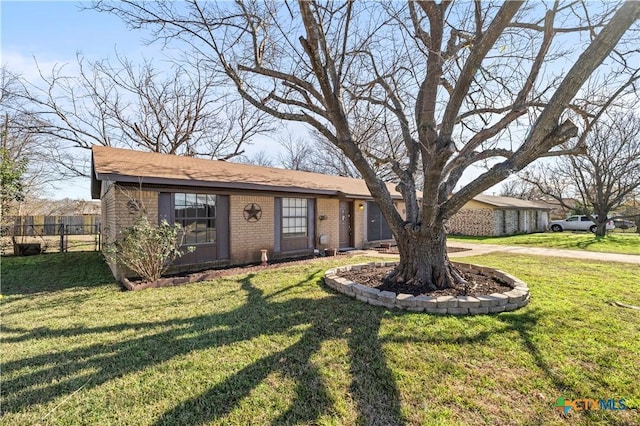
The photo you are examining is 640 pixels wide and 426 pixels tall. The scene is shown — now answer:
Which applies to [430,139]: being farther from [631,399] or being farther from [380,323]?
[631,399]

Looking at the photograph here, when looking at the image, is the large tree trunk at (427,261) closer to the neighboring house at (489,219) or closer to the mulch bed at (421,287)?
the mulch bed at (421,287)

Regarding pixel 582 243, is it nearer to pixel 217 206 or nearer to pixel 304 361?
pixel 217 206

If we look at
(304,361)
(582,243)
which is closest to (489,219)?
(582,243)

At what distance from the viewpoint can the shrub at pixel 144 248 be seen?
6.46m

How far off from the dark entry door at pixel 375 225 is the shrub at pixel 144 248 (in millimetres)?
8817

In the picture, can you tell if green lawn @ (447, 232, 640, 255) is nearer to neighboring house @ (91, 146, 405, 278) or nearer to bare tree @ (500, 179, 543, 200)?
neighboring house @ (91, 146, 405, 278)

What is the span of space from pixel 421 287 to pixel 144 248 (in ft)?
18.7

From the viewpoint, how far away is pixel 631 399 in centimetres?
259

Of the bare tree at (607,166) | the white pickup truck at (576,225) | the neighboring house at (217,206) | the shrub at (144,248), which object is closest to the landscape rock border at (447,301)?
the shrub at (144,248)

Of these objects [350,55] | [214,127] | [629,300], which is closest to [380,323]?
[629,300]

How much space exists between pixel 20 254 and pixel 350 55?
1411 cm

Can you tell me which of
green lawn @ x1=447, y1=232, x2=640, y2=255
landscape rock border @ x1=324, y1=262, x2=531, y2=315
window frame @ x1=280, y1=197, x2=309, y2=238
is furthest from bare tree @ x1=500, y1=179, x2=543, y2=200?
landscape rock border @ x1=324, y1=262, x2=531, y2=315

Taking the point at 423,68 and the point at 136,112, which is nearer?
the point at 423,68

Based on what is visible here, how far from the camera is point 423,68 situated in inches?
291
